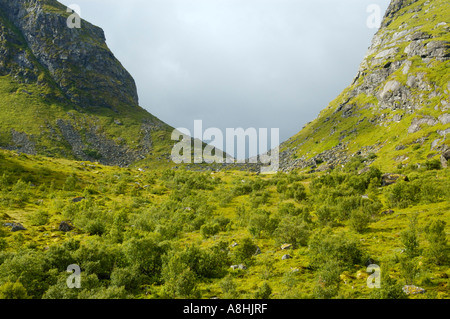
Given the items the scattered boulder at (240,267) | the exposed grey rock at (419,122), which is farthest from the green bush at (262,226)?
the exposed grey rock at (419,122)

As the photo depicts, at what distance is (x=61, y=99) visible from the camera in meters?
163

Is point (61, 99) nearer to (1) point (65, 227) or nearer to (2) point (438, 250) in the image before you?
(1) point (65, 227)

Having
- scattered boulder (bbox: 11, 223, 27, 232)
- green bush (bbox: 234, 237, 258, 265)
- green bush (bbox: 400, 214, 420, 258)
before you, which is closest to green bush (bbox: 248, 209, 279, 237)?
green bush (bbox: 234, 237, 258, 265)

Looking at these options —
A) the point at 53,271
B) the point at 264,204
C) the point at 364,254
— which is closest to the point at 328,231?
the point at 364,254

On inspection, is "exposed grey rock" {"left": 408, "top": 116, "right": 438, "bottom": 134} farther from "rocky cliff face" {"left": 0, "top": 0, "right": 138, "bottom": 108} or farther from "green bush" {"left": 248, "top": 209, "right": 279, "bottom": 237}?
"rocky cliff face" {"left": 0, "top": 0, "right": 138, "bottom": 108}

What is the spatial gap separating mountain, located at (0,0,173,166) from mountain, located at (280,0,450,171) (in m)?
94.4

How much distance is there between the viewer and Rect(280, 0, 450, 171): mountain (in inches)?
3907

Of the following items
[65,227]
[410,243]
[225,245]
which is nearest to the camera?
[410,243]

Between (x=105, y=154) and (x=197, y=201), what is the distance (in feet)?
370

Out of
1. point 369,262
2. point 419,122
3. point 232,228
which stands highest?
point 419,122

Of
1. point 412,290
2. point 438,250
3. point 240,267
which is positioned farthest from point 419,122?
point 240,267

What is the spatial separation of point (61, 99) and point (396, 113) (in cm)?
19173

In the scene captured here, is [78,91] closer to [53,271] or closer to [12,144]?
[12,144]

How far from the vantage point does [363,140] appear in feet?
453
